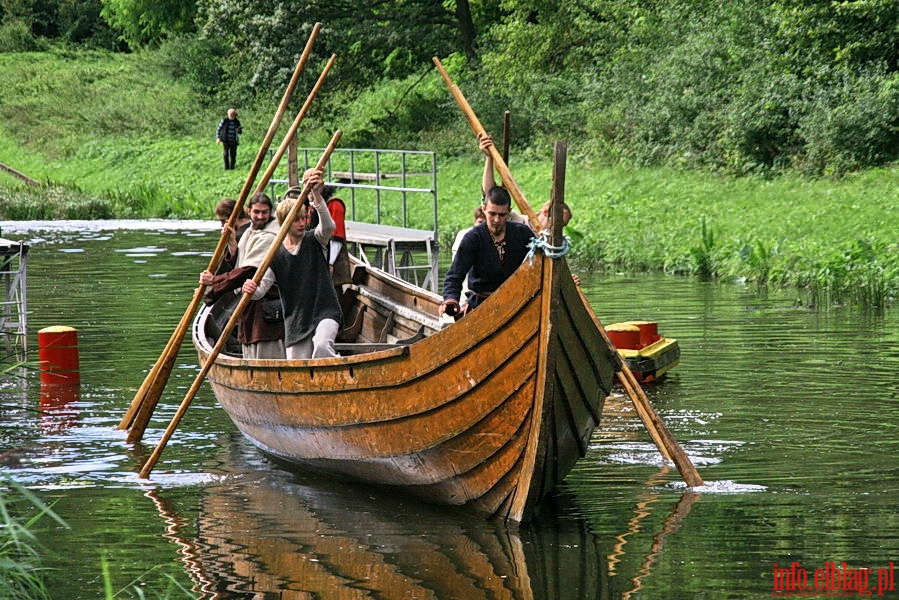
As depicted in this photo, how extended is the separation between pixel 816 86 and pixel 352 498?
17294 millimetres

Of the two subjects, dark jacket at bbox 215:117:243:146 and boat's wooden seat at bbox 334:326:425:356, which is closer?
boat's wooden seat at bbox 334:326:425:356

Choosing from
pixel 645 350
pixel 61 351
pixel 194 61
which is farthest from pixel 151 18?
pixel 645 350

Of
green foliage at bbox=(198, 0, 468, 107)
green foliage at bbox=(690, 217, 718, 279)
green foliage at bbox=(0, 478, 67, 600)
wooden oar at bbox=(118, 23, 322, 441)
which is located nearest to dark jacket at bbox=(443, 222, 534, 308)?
wooden oar at bbox=(118, 23, 322, 441)

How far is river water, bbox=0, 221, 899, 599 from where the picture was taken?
7.84 m

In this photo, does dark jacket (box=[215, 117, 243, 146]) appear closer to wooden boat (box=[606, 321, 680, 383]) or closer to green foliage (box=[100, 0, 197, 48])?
green foliage (box=[100, 0, 197, 48])

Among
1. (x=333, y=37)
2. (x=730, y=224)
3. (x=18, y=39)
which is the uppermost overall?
(x=18, y=39)

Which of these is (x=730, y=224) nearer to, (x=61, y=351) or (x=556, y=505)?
(x=61, y=351)

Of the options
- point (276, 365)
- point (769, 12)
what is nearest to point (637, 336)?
point (276, 365)

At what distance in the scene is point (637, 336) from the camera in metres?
14.0

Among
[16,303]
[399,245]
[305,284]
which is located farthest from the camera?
[399,245]

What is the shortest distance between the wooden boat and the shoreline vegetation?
16.4ft

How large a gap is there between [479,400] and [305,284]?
237cm

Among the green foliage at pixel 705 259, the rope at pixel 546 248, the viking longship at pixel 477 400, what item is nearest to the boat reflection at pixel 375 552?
the viking longship at pixel 477 400

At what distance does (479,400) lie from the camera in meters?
8.77
